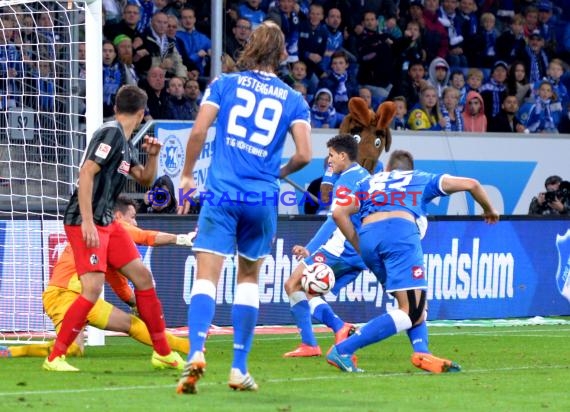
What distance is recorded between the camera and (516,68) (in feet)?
74.1

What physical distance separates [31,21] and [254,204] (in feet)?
18.1

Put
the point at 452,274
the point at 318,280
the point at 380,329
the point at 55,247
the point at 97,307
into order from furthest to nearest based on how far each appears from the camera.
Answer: the point at 452,274 < the point at 55,247 < the point at 318,280 < the point at 97,307 < the point at 380,329

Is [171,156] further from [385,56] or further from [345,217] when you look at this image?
[345,217]

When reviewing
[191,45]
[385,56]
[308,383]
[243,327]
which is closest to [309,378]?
[308,383]

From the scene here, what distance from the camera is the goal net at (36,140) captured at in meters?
13.0

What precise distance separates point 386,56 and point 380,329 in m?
11.9

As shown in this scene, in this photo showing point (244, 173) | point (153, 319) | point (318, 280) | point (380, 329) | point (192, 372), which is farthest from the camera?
point (318, 280)

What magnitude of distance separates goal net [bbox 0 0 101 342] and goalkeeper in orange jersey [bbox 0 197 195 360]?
1384 mm

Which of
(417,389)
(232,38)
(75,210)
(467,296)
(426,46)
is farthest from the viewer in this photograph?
(426,46)

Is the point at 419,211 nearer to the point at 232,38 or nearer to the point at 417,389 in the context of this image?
the point at 417,389

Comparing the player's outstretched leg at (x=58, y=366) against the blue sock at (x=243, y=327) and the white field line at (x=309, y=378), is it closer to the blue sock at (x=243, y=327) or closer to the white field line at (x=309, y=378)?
the white field line at (x=309, y=378)

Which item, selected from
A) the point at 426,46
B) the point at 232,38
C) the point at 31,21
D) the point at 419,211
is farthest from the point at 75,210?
the point at 426,46

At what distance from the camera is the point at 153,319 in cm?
999

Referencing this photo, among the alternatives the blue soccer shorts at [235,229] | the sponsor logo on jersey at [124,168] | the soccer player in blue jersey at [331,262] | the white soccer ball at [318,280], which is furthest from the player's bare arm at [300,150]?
the white soccer ball at [318,280]
